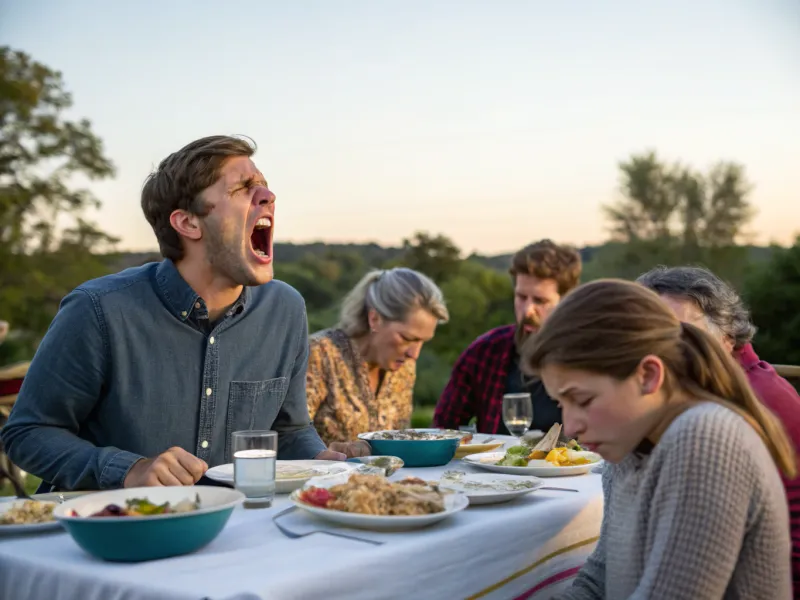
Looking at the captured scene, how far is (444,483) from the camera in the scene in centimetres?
200

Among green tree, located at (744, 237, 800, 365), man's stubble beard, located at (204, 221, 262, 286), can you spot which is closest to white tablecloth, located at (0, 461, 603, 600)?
man's stubble beard, located at (204, 221, 262, 286)

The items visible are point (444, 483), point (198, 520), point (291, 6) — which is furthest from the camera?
point (291, 6)

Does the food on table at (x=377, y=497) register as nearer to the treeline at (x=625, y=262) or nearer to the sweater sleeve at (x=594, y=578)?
the sweater sleeve at (x=594, y=578)

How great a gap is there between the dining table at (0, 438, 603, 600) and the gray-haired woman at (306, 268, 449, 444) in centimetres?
188

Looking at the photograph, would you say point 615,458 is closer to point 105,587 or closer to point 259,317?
point 105,587

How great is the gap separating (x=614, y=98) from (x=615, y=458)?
7.28m

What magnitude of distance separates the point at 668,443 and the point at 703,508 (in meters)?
0.12

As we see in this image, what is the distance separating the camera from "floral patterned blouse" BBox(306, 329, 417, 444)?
377 cm

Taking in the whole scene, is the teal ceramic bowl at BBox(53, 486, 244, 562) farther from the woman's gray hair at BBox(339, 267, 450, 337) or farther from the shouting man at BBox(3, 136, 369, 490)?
the woman's gray hair at BBox(339, 267, 450, 337)

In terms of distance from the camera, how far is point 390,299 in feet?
12.7

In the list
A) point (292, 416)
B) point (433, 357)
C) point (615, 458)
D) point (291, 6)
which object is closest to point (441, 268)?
point (433, 357)

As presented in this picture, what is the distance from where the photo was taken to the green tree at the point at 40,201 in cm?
1144

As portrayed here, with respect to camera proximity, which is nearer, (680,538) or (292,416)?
(680,538)

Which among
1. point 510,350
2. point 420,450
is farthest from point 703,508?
point 510,350
